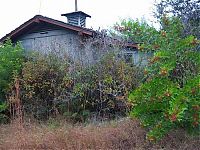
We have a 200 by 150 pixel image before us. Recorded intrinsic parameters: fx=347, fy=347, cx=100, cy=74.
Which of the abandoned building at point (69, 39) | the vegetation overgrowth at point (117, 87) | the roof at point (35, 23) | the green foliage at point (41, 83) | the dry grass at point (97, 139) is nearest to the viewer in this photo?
the vegetation overgrowth at point (117, 87)

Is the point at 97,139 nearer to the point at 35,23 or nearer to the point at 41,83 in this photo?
the point at 41,83

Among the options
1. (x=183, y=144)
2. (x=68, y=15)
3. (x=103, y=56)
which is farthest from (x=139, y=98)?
(x=68, y=15)

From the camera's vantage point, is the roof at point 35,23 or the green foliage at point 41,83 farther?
the roof at point 35,23

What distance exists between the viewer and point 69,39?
13.5 meters

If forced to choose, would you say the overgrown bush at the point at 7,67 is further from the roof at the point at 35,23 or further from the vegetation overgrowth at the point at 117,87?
the roof at the point at 35,23

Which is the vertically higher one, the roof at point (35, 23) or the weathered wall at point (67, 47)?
the roof at point (35, 23)

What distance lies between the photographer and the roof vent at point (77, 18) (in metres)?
16.0

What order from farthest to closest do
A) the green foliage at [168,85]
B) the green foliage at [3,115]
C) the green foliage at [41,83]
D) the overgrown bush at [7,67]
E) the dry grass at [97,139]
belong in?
the overgrown bush at [7,67] → the green foliage at [41,83] → the green foliage at [3,115] → the dry grass at [97,139] → the green foliage at [168,85]

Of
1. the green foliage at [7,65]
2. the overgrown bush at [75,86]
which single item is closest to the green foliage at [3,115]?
the overgrown bush at [75,86]

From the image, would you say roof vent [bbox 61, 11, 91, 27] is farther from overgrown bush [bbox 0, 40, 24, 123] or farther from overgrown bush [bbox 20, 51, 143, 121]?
overgrown bush [bbox 20, 51, 143, 121]

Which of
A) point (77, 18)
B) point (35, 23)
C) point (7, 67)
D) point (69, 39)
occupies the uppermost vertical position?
point (77, 18)

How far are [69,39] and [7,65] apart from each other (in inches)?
151

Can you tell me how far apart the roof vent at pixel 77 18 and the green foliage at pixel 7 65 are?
5.83 metres

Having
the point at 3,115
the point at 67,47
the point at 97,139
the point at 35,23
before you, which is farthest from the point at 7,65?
the point at 35,23
